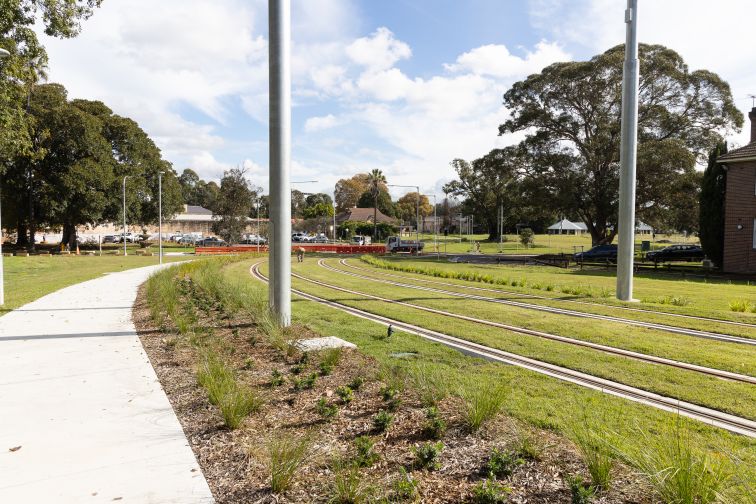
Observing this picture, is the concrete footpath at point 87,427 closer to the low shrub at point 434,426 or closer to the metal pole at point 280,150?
the low shrub at point 434,426

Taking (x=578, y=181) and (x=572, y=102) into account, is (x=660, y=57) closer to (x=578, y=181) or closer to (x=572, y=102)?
(x=572, y=102)

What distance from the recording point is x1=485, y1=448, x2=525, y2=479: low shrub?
3.61m

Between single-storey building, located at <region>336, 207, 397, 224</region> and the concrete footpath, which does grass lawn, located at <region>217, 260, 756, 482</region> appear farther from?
single-storey building, located at <region>336, 207, 397, 224</region>

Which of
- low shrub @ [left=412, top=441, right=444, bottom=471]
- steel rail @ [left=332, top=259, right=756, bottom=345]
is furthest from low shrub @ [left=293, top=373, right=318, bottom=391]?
steel rail @ [left=332, top=259, right=756, bottom=345]

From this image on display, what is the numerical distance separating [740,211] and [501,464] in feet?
105

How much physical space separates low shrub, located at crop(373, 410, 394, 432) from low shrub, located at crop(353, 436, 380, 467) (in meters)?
0.44

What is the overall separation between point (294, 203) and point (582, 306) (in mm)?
122807

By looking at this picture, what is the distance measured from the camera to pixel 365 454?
3.90m

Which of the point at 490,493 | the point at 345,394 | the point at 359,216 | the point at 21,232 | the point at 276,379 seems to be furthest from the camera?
the point at 359,216

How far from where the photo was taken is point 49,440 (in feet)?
14.9

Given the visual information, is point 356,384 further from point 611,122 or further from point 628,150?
point 611,122

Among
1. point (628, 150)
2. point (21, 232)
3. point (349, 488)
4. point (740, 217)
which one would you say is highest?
point (628, 150)

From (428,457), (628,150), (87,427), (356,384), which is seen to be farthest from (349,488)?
(628,150)

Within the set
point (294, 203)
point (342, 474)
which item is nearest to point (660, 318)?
point (342, 474)
